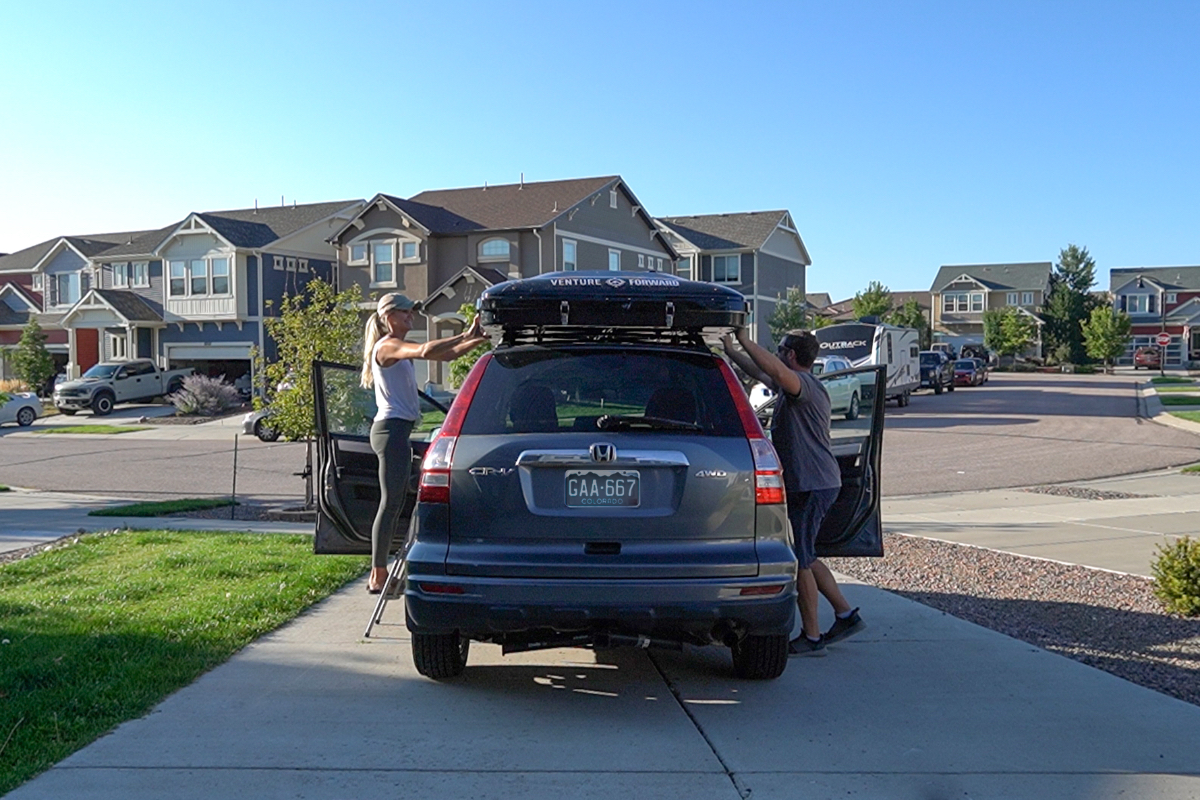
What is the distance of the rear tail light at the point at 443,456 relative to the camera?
16.7 feet

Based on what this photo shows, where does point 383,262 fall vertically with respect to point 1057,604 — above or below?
above

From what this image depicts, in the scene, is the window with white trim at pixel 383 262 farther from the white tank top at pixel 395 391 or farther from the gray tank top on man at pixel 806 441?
the gray tank top on man at pixel 806 441

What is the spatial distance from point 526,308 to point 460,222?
38.5 metres

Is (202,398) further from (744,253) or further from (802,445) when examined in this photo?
(802,445)

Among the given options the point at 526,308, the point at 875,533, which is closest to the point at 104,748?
the point at 526,308

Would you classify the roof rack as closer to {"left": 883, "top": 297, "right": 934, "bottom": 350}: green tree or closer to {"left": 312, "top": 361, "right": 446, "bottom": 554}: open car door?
{"left": 312, "top": 361, "right": 446, "bottom": 554}: open car door

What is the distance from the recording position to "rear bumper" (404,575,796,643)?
16.2ft

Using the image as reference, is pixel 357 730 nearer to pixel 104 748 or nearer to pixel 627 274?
pixel 104 748

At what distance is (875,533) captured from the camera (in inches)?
269

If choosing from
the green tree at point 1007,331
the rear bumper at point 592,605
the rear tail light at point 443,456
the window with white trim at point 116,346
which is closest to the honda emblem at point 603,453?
the rear bumper at point 592,605

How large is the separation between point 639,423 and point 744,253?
5183 centimetres

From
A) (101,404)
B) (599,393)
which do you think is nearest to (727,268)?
(101,404)

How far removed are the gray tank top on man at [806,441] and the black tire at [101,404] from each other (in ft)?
126

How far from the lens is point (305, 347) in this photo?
1295 cm
